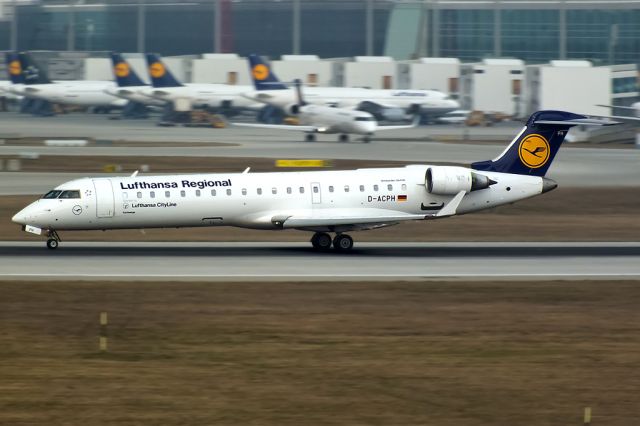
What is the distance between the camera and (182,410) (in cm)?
1942

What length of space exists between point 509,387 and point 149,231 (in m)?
25.0

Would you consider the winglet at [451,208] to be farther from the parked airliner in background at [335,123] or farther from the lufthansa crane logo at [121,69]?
the lufthansa crane logo at [121,69]

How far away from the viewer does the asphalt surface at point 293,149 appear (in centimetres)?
6562

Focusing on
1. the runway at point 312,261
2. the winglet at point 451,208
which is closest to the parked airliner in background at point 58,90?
→ the runway at point 312,261

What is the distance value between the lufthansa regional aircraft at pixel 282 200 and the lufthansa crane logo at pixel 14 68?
94.8 metres

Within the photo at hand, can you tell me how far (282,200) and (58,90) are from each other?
92.0 m

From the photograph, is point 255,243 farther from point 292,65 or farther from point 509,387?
point 292,65

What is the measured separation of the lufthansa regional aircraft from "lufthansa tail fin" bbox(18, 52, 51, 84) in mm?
91763

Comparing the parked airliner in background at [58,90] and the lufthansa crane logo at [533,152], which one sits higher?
the parked airliner in background at [58,90]

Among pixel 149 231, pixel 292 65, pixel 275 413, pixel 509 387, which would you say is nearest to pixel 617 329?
pixel 509 387

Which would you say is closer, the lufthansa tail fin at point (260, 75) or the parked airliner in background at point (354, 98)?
the parked airliner in background at point (354, 98)

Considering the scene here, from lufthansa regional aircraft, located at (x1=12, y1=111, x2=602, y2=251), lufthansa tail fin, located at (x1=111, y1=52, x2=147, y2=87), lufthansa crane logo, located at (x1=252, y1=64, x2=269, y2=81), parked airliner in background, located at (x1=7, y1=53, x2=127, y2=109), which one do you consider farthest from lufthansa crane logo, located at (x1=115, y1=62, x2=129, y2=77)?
lufthansa regional aircraft, located at (x1=12, y1=111, x2=602, y2=251)

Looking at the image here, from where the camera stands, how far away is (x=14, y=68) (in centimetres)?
12862

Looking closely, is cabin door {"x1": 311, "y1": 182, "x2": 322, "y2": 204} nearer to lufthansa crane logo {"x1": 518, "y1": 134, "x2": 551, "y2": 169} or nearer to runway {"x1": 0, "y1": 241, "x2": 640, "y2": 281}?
runway {"x1": 0, "y1": 241, "x2": 640, "y2": 281}
